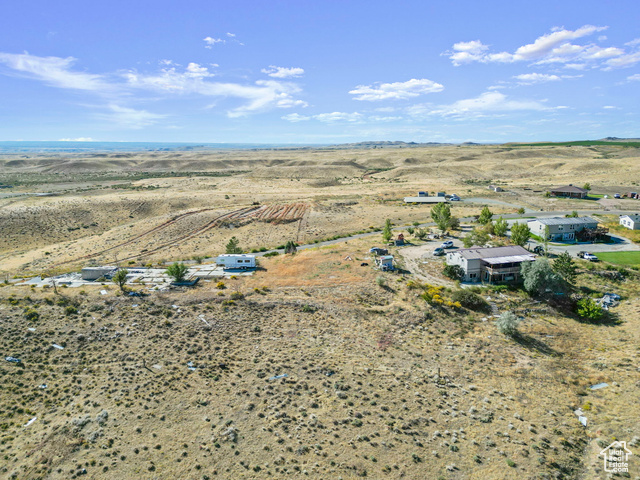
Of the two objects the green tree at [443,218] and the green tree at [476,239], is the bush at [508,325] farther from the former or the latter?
the green tree at [443,218]

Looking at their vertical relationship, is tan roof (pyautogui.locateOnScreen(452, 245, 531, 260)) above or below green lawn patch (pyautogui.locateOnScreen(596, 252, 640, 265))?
above

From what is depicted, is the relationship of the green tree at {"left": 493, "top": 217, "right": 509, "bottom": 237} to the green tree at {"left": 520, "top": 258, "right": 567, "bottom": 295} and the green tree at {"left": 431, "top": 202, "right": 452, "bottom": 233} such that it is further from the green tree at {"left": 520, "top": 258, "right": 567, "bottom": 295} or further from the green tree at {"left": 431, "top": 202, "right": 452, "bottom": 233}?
the green tree at {"left": 520, "top": 258, "right": 567, "bottom": 295}

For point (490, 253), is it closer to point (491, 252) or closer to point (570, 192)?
point (491, 252)

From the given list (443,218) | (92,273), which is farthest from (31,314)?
(443,218)

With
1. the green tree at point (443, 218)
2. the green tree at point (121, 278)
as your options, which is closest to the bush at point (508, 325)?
the green tree at point (443, 218)

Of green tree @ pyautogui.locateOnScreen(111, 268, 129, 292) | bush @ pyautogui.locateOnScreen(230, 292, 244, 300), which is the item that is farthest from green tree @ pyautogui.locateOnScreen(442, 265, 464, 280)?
green tree @ pyautogui.locateOnScreen(111, 268, 129, 292)

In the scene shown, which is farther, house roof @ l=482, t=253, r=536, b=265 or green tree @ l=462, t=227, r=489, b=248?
green tree @ l=462, t=227, r=489, b=248
